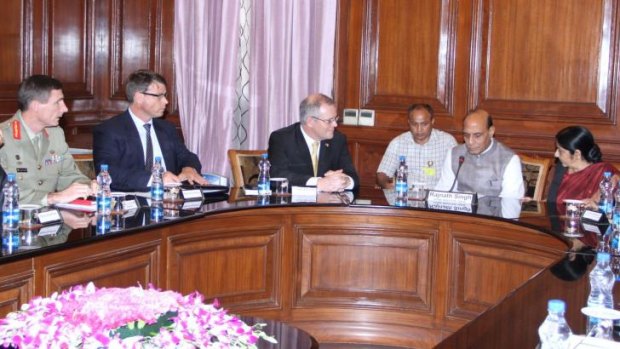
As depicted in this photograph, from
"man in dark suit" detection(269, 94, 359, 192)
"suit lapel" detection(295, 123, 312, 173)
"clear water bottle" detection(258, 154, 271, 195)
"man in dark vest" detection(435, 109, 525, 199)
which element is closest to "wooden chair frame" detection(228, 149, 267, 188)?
"man in dark suit" detection(269, 94, 359, 192)

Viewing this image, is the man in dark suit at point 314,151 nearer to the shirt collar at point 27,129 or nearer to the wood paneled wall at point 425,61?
the wood paneled wall at point 425,61

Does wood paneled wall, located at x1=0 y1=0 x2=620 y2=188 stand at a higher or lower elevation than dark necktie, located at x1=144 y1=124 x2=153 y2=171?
higher

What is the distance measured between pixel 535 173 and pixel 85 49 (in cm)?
357

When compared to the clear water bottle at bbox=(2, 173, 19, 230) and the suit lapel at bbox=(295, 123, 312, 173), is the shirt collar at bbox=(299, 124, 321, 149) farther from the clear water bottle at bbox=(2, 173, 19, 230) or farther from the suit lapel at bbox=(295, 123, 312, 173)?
the clear water bottle at bbox=(2, 173, 19, 230)

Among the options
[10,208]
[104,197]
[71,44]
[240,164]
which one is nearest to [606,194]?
[240,164]

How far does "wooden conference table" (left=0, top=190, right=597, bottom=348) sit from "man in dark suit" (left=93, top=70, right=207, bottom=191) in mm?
520

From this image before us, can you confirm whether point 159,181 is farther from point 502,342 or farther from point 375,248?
point 502,342

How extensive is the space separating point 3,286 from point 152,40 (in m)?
4.34

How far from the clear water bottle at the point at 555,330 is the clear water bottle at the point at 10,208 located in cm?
203

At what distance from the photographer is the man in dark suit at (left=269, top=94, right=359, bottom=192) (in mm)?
4918

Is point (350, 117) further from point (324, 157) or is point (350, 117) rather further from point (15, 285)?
point (15, 285)

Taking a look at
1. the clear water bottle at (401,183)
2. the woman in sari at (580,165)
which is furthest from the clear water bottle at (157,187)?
the woman in sari at (580,165)

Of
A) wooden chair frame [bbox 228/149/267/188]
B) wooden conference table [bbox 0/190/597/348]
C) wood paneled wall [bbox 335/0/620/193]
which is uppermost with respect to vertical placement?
wood paneled wall [bbox 335/0/620/193]

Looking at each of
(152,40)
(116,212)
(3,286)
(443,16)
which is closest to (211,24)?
(152,40)
